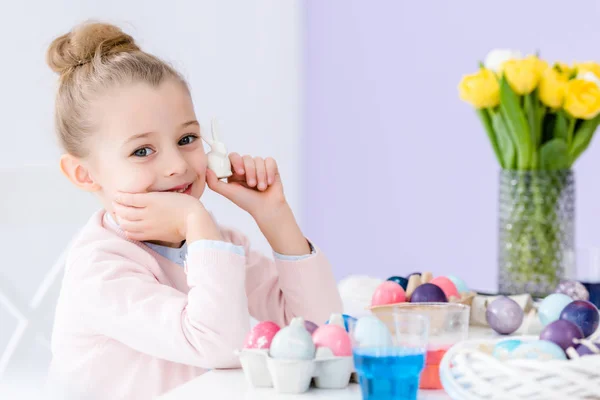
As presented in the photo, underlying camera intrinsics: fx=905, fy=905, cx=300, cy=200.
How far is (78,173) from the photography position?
61.3 inches

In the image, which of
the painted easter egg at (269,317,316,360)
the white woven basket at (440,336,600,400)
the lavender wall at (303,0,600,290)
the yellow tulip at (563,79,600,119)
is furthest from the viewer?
the lavender wall at (303,0,600,290)

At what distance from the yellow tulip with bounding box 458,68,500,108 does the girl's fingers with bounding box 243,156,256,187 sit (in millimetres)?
623

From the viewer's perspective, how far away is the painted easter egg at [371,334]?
3.18ft

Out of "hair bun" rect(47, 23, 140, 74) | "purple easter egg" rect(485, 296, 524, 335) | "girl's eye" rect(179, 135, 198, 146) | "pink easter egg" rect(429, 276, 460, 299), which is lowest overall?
"purple easter egg" rect(485, 296, 524, 335)

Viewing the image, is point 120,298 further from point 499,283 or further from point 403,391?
point 499,283

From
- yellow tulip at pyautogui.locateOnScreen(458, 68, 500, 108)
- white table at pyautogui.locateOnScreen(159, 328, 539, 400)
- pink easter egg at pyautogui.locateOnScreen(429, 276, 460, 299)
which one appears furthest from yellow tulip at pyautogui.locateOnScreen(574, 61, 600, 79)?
white table at pyautogui.locateOnScreen(159, 328, 539, 400)

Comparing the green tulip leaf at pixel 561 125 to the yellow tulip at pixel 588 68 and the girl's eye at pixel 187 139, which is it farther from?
the girl's eye at pixel 187 139

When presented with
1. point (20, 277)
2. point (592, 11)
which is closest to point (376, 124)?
point (592, 11)

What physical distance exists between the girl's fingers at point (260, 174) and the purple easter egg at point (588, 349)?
75 centimetres

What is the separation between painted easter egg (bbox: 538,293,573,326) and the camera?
1.36 meters

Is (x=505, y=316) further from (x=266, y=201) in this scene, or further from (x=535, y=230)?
(x=535, y=230)

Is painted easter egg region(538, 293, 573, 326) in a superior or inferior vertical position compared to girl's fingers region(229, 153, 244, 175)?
inferior

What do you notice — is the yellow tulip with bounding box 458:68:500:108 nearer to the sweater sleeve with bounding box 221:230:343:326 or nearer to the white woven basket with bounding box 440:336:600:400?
the sweater sleeve with bounding box 221:230:343:326

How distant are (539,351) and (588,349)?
0.06 m
